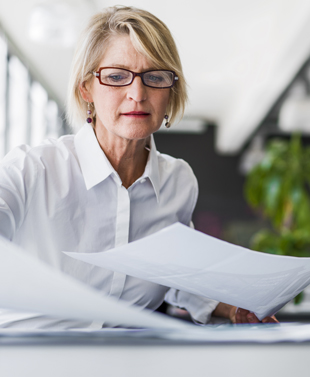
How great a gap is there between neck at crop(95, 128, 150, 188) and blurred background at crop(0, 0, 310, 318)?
2.38 m

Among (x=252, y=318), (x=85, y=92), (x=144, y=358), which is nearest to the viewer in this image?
(x=144, y=358)

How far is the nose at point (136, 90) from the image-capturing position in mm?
892

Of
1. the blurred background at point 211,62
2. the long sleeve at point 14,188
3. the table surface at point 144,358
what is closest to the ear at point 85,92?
the long sleeve at point 14,188

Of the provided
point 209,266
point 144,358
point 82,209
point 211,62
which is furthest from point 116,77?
point 211,62

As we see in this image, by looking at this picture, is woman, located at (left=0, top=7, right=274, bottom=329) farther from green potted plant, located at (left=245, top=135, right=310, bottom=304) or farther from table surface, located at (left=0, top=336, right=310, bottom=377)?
green potted plant, located at (left=245, top=135, right=310, bottom=304)

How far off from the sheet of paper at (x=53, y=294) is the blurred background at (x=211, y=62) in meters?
3.03

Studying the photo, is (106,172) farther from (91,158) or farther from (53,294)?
(53,294)

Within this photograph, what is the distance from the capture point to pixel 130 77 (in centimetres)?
90

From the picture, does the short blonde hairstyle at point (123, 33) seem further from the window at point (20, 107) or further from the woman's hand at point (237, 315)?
the window at point (20, 107)

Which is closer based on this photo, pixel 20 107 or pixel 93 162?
pixel 93 162

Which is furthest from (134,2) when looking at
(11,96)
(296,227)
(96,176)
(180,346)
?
(180,346)

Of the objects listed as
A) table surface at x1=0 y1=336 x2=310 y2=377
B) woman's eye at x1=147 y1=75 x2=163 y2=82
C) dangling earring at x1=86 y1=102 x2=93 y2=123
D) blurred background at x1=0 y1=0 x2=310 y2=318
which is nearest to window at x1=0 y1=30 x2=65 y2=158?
blurred background at x1=0 y1=0 x2=310 y2=318

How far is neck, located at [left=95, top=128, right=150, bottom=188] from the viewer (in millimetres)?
1072

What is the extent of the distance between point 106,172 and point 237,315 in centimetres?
41
